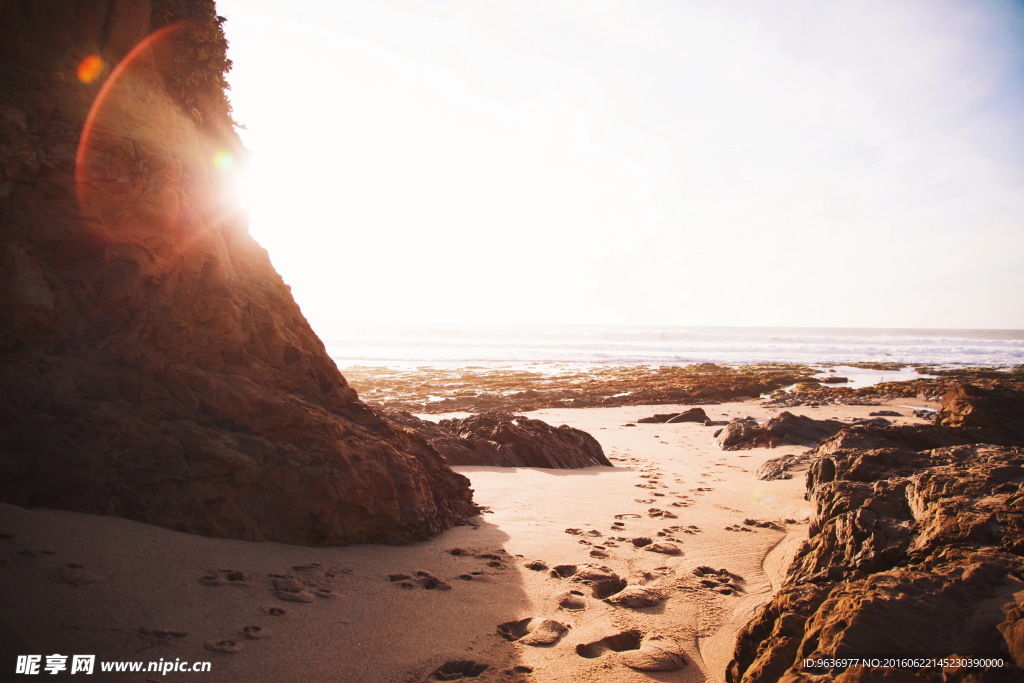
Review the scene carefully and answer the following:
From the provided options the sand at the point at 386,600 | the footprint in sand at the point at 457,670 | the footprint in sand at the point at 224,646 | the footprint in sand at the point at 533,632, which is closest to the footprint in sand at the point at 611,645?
the sand at the point at 386,600

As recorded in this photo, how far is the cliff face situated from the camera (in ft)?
14.2

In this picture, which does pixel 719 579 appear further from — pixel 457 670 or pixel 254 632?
pixel 254 632

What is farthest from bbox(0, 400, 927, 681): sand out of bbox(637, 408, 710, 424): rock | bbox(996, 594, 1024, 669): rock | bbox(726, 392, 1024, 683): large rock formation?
bbox(637, 408, 710, 424): rock

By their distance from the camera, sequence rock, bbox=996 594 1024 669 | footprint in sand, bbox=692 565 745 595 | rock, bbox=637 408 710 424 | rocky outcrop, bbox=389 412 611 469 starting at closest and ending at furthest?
rock, bbox=996 594 1024 669
footprint in sand, bbox=692 565 745 595
rocky outcrop, bbox=389 412 611 469
rock, bbox=637 408 710 424

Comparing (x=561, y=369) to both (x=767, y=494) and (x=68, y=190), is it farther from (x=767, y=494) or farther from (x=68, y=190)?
(x=68, y=190)

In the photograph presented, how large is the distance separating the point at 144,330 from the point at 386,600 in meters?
3.34

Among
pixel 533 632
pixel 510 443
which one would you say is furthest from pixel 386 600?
pixel 510 443

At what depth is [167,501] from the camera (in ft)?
14.3

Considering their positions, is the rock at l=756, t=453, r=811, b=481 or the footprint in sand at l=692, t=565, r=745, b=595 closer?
the footprint in sand at l=692, t=565, r=745, b=595

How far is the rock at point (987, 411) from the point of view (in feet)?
30.5

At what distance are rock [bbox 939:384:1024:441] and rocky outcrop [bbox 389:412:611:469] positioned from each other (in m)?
6.23

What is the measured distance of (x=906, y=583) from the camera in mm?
2881

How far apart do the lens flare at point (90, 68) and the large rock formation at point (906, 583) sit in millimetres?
7018

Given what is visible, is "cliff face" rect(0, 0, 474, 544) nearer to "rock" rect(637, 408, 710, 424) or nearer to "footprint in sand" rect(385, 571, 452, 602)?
"footprint in sand" rect(385, 571, 452, 602)
